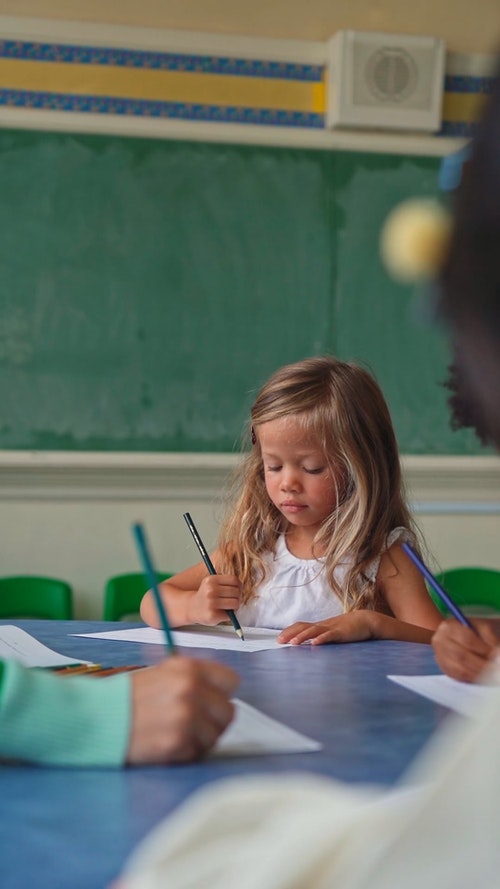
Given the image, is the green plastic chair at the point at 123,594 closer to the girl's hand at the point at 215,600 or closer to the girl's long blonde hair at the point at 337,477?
the girl's long blonde hair at the point at 337,477

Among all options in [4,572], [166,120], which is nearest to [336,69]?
[166,120]

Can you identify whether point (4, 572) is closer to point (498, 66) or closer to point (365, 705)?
point (365, 705)

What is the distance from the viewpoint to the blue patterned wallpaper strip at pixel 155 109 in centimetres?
379

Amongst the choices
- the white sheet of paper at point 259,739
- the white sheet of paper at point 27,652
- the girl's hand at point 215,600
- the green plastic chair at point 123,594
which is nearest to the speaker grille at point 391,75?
the green plastic chair at point 123,594

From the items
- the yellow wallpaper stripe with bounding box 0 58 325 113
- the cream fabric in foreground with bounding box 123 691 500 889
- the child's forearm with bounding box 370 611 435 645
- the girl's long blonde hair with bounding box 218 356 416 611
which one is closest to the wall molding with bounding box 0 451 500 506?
the yellow wallpaper stripe with bounding box 0 58 325 113

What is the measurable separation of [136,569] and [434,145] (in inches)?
72.9

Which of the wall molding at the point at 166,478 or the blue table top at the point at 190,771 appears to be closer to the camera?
the blue table top at the point at 190,771

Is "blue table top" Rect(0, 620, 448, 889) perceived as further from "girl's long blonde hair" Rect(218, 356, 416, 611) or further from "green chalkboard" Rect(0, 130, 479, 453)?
"green chalkboard" Rect(0, 130, 479, 453)

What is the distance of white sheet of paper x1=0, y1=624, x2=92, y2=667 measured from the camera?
1.47 m

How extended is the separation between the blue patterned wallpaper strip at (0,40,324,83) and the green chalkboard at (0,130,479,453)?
0.85 ft

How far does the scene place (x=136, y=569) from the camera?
12.8 feet

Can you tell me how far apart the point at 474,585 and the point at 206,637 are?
2.11 m

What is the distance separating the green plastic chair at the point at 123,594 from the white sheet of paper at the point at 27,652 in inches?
Result: 68.2

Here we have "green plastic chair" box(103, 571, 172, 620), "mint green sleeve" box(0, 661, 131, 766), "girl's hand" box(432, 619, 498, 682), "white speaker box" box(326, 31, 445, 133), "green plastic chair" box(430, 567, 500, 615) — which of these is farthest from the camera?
"white speaker box" box(326, 31, 445, 133)
